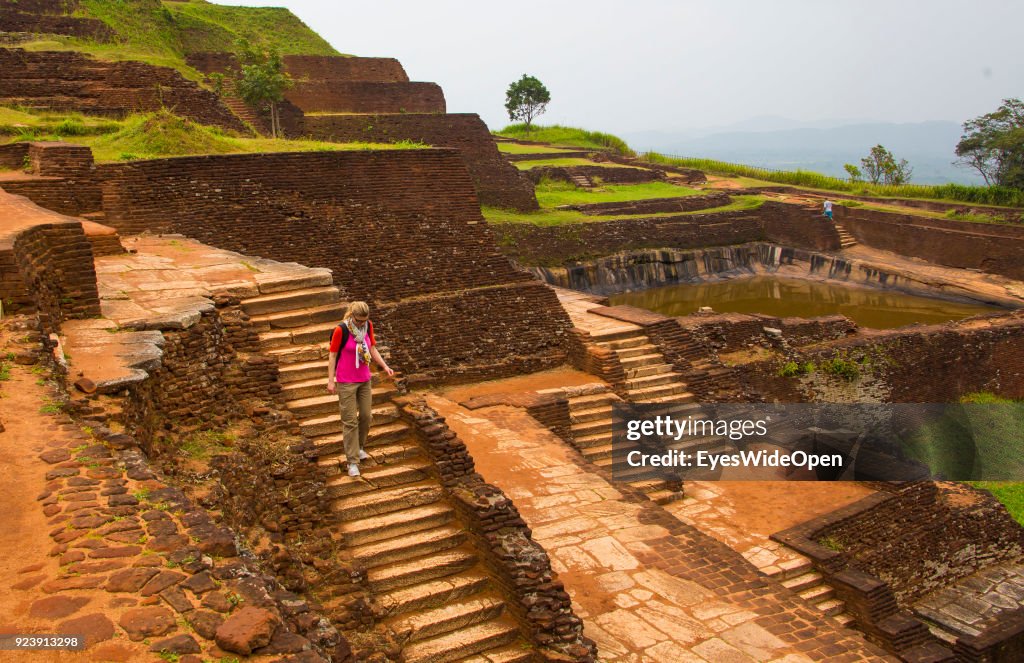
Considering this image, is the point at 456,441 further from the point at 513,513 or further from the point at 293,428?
the point at 293,428

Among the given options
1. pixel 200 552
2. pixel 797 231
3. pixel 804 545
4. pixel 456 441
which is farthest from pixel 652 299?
pixel 200 552

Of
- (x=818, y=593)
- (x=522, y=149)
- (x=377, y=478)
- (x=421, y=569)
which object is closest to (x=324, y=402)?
(x=377, y=478)

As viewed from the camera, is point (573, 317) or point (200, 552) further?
point (573, 317)

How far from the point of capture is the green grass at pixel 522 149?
30.2 meters

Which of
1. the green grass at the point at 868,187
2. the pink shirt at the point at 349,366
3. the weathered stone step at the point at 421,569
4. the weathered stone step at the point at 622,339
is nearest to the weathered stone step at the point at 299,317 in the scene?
the pink shirt at the point at 349,366

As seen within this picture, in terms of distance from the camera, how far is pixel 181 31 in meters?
19.9

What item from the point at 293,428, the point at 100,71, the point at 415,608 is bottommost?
the point at 415,608

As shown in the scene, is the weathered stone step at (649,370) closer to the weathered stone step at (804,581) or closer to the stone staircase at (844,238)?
the weathered stone step at (804,581)

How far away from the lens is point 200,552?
11.4ft

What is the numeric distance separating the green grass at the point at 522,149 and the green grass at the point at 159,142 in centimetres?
1847

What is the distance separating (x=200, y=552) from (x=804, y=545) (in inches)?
260

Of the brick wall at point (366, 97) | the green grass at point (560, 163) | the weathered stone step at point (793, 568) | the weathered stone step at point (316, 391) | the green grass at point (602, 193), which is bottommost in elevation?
the weathered stone step at point (793, 568)

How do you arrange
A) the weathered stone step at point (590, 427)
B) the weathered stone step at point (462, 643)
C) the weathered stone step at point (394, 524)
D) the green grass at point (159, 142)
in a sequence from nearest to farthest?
the weathered stone step at point (462, 643), the weathered stone step at point (394, 524), the weathered stone step at point (590, 427), the green grass at point (159, 142)

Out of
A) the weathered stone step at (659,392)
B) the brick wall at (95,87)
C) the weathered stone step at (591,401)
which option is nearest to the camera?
the weathered stone step at (591,401)
